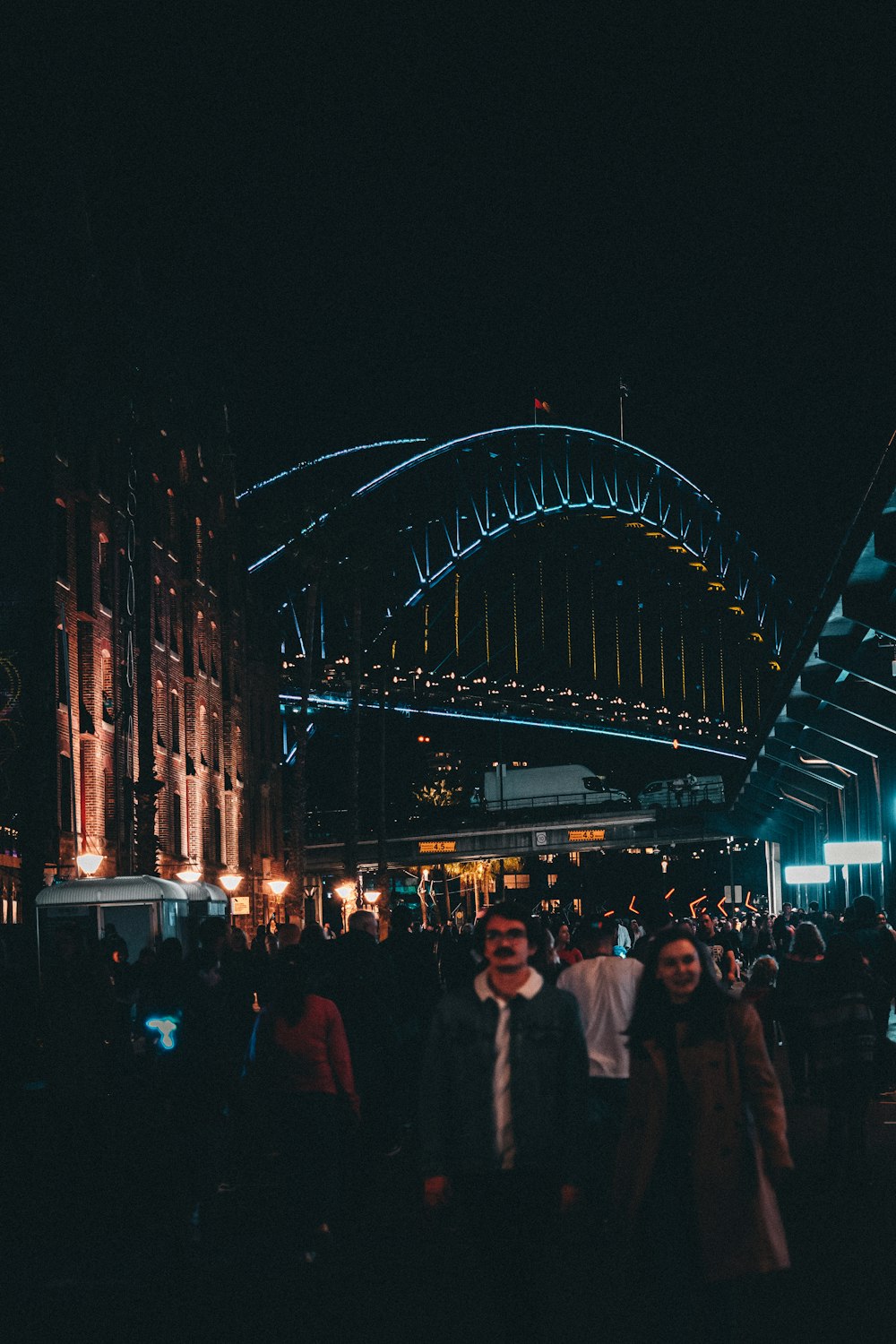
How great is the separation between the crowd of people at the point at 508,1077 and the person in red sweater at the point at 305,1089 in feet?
0.04

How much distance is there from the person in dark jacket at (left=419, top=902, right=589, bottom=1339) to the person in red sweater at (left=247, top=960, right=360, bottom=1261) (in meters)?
3.50

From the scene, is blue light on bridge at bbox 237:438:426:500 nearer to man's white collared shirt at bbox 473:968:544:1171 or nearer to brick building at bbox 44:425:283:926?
brick building at bbox 44:425:283:926

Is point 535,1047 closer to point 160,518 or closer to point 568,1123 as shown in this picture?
point 568,1123

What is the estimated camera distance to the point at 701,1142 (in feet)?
20.4

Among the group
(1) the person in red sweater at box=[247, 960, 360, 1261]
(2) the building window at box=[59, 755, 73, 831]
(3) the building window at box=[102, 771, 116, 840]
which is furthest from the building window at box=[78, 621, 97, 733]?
(1) the person in red sweater at box=[247, 960, 360, 1261]

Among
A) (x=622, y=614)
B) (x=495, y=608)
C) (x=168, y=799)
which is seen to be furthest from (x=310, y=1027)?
(x=622, y=614)

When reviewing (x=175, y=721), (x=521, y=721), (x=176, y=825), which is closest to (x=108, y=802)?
(x=176, y=825)

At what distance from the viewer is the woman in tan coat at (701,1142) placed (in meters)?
6.11

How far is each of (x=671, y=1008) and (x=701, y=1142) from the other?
53 centimetres

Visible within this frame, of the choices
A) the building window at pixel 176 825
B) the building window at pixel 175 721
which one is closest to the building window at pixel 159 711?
the building window at pixel 175 721

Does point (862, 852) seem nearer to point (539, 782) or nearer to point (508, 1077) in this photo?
point (508, 1077)

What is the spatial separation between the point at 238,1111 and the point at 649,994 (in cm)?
684

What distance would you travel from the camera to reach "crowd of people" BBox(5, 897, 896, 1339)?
20.5ft

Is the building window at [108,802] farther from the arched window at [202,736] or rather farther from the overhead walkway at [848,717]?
the overhead walkway at [848,717]
